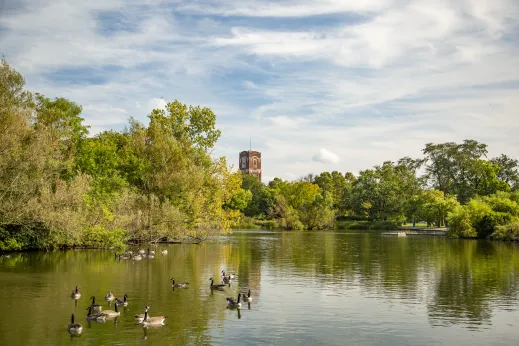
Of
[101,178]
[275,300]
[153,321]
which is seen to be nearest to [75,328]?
[153,321]

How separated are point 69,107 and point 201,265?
110 ft

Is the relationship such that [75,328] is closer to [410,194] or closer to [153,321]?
[153,321]

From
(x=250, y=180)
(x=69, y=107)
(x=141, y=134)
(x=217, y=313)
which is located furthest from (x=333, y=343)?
(x=250, y=180)

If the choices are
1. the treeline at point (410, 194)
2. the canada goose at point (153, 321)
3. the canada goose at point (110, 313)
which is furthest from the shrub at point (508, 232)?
the canada goose at point (110, 313)

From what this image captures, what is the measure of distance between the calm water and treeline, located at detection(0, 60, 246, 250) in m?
4.04

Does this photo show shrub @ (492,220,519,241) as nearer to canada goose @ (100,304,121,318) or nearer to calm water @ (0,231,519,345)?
calm water @ (0,231,519,345)

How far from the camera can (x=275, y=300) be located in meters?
25.9

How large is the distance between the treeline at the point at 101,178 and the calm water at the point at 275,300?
13.2ft

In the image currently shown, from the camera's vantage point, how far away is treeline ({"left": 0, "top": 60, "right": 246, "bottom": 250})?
40656 millimetres

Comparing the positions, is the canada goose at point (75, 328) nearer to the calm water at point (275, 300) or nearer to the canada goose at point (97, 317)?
the calm water at point (275, 300)

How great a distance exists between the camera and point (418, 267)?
40.8m

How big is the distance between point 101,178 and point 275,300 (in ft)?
116

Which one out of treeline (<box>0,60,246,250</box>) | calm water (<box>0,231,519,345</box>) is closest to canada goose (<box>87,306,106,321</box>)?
calm water (<box>0,231,519,345</box>)

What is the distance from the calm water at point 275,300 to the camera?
1906cm
